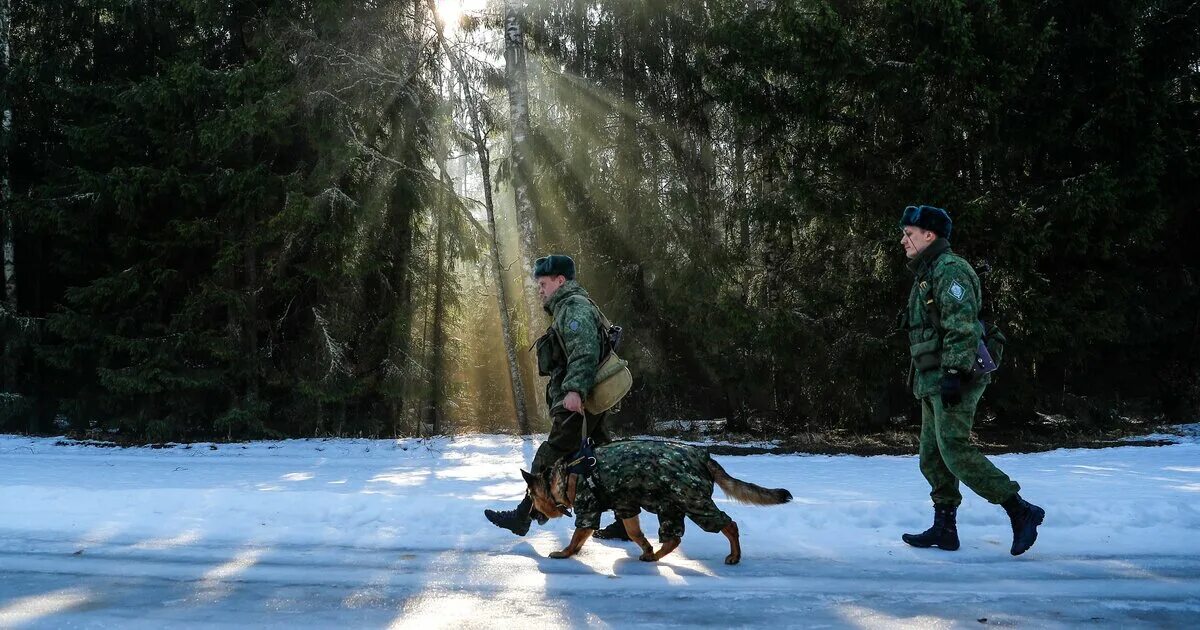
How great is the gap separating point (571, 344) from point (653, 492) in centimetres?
112

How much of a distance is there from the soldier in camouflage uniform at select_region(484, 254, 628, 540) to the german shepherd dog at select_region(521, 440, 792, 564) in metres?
0.38

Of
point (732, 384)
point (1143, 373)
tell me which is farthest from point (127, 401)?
point (1143, 373)

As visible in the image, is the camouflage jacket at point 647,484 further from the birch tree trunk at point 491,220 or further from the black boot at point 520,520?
the birch tree trunk at point 491,220

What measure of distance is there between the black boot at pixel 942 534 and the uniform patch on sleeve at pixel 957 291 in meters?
1.36

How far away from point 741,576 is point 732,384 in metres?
8.97

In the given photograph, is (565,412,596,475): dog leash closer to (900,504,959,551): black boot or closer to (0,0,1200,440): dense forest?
(900,504,959,551): black boot

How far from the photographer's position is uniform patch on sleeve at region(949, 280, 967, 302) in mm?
4832

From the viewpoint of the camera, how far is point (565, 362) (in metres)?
5.52

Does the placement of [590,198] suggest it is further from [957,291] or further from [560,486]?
[957,291]

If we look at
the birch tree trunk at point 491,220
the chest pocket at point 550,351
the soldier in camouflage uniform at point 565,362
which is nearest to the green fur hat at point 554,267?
the soldier in camouflage uniform at point 565,362

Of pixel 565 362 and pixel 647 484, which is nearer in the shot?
pixel 647 484

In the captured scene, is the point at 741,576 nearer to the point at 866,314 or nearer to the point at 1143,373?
the point at 866,314

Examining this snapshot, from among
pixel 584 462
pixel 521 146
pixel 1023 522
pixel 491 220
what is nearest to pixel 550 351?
pixel 584 462

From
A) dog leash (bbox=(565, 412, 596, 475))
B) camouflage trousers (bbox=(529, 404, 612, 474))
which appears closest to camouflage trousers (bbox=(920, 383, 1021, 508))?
dog leash (bbox=(565, 412, 596, 475))
